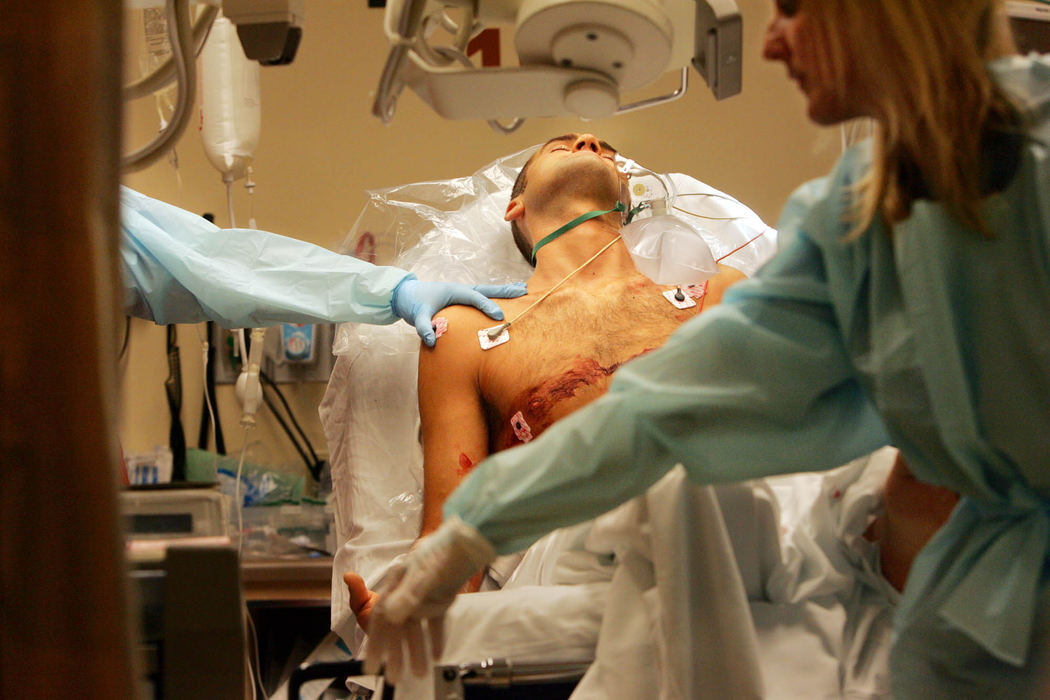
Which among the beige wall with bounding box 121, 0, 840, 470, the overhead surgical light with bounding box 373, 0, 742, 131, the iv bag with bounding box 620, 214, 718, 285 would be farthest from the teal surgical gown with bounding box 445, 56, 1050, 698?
the beige wall with bounding box 121, 0, 840, 470

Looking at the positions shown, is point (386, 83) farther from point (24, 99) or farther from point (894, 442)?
point (894, 442)

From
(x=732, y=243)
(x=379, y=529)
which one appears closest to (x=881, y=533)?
(x=379, y=529)

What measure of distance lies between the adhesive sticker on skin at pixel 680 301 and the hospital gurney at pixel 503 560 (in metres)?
0.24

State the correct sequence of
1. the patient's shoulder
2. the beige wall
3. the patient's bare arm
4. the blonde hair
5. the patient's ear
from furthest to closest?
the beige wall
the patient's ear
the patient's shoulder
the patient's bare arm
the blonde hair

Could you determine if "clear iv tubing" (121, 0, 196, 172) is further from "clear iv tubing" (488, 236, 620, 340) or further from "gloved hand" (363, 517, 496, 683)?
"clear iv tubing" (488, 236, 620, 340)

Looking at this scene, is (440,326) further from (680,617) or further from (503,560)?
(680,617)

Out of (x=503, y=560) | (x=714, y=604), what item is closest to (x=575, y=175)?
(x=503, y=560)

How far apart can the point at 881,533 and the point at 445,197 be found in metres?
1.68

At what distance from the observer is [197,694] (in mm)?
635

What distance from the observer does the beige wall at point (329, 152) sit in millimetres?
2859

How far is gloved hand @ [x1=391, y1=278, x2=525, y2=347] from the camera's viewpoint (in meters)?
1.96

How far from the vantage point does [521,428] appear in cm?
182

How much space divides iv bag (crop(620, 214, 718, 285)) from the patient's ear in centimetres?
59

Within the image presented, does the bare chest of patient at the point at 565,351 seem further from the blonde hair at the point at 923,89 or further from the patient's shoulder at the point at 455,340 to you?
Answer: the blonde hair at the point at 923,89
